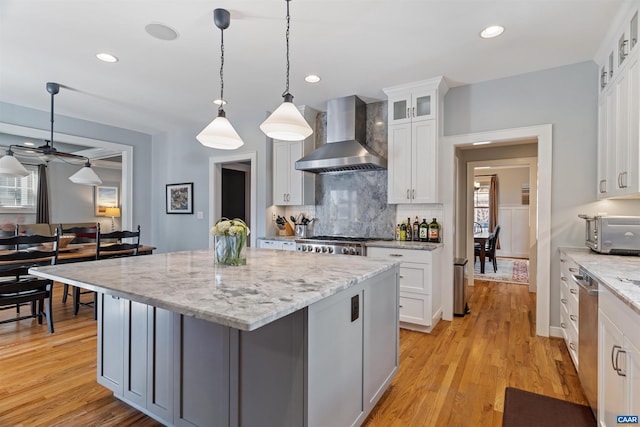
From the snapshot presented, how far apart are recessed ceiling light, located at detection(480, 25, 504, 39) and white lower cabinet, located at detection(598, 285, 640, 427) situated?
6.40 feet

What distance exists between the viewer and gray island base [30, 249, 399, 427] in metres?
1.34

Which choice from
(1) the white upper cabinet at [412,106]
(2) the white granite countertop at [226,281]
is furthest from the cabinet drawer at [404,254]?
(1) the white upper cabinet at [412,106]

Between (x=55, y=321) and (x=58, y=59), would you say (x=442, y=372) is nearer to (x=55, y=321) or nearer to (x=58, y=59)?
(x=55, y=321)

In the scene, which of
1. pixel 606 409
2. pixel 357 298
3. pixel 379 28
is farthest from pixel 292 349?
pixel 379 28

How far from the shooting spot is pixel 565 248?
300cm

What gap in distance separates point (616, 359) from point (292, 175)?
369cm

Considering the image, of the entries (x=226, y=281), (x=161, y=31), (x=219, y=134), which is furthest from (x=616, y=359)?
(x=161, y=31)

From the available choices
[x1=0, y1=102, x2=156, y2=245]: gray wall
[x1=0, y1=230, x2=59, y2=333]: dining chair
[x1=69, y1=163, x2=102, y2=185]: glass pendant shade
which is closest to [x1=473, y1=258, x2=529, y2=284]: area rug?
[x1=0, y1=102, x2=156, y2=245]: gray wall

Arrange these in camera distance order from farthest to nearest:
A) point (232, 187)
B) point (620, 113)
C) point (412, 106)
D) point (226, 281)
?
point (232, 187)
point (412, 106)
point (620, 113)
point (226, 281)

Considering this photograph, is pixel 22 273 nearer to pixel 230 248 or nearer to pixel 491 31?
pixel 230 248

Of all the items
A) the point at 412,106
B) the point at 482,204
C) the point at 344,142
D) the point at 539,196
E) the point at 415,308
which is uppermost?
the point at 412,106

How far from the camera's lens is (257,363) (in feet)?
4.65

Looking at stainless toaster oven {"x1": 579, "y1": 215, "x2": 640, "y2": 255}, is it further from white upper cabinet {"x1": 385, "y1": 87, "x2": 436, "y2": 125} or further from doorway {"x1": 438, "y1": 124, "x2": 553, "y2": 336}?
white upper cabinet {"x1": 385, "y1": 87, "x2": 436, "y2": 125}

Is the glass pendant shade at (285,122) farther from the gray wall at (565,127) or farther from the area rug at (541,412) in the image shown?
the gray wall at (565,127)
